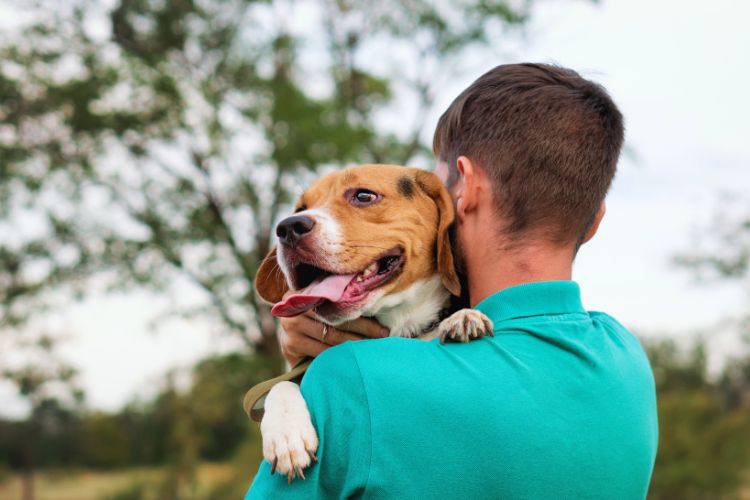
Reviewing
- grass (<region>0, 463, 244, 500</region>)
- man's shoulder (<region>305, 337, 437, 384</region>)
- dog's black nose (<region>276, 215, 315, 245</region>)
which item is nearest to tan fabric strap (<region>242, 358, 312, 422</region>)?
dog's black nose (<region>276, 215, 315, 245</region>)

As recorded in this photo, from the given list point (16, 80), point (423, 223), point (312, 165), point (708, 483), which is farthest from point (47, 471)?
point (423, 223)

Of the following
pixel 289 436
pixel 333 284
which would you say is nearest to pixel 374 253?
pixel 333 284

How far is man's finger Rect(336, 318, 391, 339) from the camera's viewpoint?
3.30 meters

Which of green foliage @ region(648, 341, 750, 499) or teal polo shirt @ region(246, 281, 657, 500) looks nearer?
teal polo shirt @ region(246, 281, 657, 500)

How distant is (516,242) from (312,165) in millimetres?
15007

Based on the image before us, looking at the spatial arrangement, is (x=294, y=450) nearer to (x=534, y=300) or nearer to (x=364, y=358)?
(x=364, y=358)

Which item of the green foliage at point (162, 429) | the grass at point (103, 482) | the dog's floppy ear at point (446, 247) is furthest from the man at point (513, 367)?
the grass at point (103, 482)

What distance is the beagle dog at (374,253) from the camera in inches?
124

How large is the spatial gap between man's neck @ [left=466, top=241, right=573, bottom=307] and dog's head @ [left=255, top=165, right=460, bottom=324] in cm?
55

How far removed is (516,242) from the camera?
2568mm

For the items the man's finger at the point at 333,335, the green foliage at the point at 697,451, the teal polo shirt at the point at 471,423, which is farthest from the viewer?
the green foliage at the point at 697,451

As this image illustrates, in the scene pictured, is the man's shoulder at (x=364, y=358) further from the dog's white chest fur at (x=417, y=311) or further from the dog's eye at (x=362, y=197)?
the dog's eye at (x=362, y=197)

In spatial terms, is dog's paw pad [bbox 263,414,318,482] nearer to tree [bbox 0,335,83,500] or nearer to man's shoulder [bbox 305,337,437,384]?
man's shoulder [bbox 305,337,437,384]

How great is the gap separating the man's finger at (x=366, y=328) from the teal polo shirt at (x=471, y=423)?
1068mm
